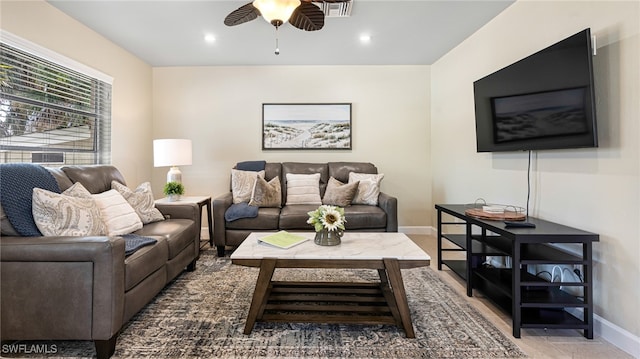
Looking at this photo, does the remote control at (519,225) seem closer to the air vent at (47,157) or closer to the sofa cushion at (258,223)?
the sofa cushion at (258,223)

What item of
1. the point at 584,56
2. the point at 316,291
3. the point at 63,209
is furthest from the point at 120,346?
the point at 584,56

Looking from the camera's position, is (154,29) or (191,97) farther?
(191,97)

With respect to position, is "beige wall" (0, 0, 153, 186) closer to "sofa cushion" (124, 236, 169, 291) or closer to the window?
the window

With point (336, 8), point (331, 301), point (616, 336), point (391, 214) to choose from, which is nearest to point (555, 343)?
point (616, 336)

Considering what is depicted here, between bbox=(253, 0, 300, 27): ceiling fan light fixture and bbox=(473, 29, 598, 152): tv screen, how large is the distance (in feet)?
5.58

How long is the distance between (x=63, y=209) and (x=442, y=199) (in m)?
3.81

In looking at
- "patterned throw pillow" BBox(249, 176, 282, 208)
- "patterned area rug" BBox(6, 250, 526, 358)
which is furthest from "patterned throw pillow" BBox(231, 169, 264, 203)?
"patterned area rug" BBox(6, 250, 526, 358)

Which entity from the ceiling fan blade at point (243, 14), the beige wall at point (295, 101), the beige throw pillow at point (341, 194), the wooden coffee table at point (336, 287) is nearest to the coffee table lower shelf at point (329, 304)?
the wooden coffee table at point (336, 287)

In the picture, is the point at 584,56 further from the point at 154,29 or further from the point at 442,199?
the point at 154,29

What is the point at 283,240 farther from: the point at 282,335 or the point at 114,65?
the point at 114,65

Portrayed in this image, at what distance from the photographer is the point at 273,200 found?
336 cm

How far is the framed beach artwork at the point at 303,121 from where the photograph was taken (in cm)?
409

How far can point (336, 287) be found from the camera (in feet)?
7.00

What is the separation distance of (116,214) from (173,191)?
1026 millimetres
